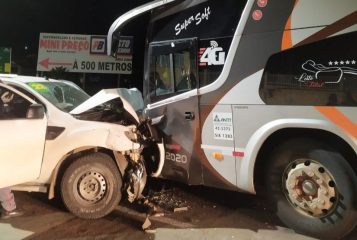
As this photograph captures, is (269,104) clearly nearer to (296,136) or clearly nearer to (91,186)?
(296,136)

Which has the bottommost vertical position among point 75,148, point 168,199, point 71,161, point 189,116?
point 168,199

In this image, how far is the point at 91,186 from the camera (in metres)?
6.00

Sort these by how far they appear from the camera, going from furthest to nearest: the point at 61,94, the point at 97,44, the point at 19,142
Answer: the point at 97,44
the point at 61,94
the point at 19,142

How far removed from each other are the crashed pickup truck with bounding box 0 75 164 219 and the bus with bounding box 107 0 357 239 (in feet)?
1.65

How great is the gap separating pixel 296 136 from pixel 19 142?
332cm

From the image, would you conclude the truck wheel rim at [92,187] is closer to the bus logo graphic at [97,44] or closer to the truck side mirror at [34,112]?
the truck side mirror at [34,112]

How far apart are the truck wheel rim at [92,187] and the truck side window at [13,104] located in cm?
Result: 113

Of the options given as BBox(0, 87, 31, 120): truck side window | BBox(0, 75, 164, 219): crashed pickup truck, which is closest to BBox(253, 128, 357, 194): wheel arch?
BBox(0, 75, 164, 219): crashed pickup truck

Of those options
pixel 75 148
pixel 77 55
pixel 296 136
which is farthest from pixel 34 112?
pixel 77 55

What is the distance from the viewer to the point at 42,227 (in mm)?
5637

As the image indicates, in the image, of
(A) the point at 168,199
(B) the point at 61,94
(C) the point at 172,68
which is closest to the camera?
(C) the point at 172,68

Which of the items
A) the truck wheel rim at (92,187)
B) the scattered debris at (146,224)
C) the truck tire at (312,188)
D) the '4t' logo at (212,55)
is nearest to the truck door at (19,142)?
the truck wheel rim at (92,187)

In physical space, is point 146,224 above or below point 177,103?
below

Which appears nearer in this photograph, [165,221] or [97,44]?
[165,221]
